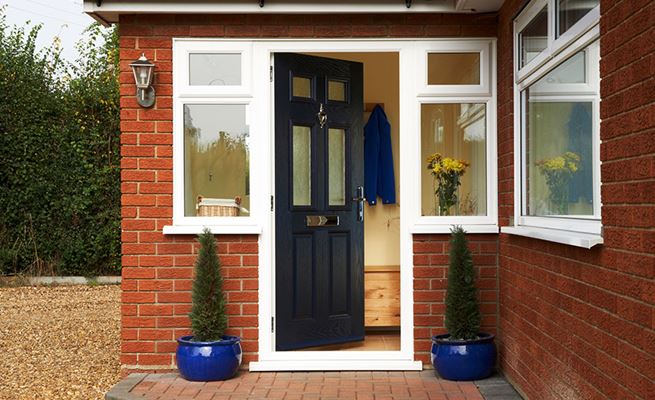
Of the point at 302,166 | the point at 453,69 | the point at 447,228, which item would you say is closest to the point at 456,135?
the point at 453,69

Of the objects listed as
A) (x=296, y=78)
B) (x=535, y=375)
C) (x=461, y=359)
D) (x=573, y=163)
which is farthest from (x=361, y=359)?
(x=573, y=163)

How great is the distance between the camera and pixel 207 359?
224 inches

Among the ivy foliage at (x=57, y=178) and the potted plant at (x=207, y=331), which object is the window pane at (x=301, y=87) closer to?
the potted plant at (x=207, y=331)

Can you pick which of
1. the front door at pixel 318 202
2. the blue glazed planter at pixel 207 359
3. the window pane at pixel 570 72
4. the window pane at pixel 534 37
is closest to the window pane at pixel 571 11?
the window pane at pixel 570 72

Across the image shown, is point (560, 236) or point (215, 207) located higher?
point (215, 207)

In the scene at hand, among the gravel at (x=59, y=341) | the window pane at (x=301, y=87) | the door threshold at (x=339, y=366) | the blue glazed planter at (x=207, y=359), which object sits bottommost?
the gravel at (x=59, y=341)

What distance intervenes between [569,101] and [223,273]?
271cm

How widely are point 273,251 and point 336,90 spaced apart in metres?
1.35

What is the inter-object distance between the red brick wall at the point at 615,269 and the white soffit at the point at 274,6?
1.86 metres

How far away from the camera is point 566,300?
4270 millimetres

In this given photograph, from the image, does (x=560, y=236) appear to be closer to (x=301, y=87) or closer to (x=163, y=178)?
(x=301, y=87)

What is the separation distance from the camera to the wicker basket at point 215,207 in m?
6.11

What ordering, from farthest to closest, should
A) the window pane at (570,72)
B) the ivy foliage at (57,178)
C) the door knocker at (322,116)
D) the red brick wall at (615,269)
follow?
the ivy foliage at (57,178) < the door knocker at (322,116) < the window pane at (570,72) < the red brick wall at (615,269)

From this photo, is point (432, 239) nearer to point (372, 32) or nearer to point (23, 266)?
point (372, 32)
